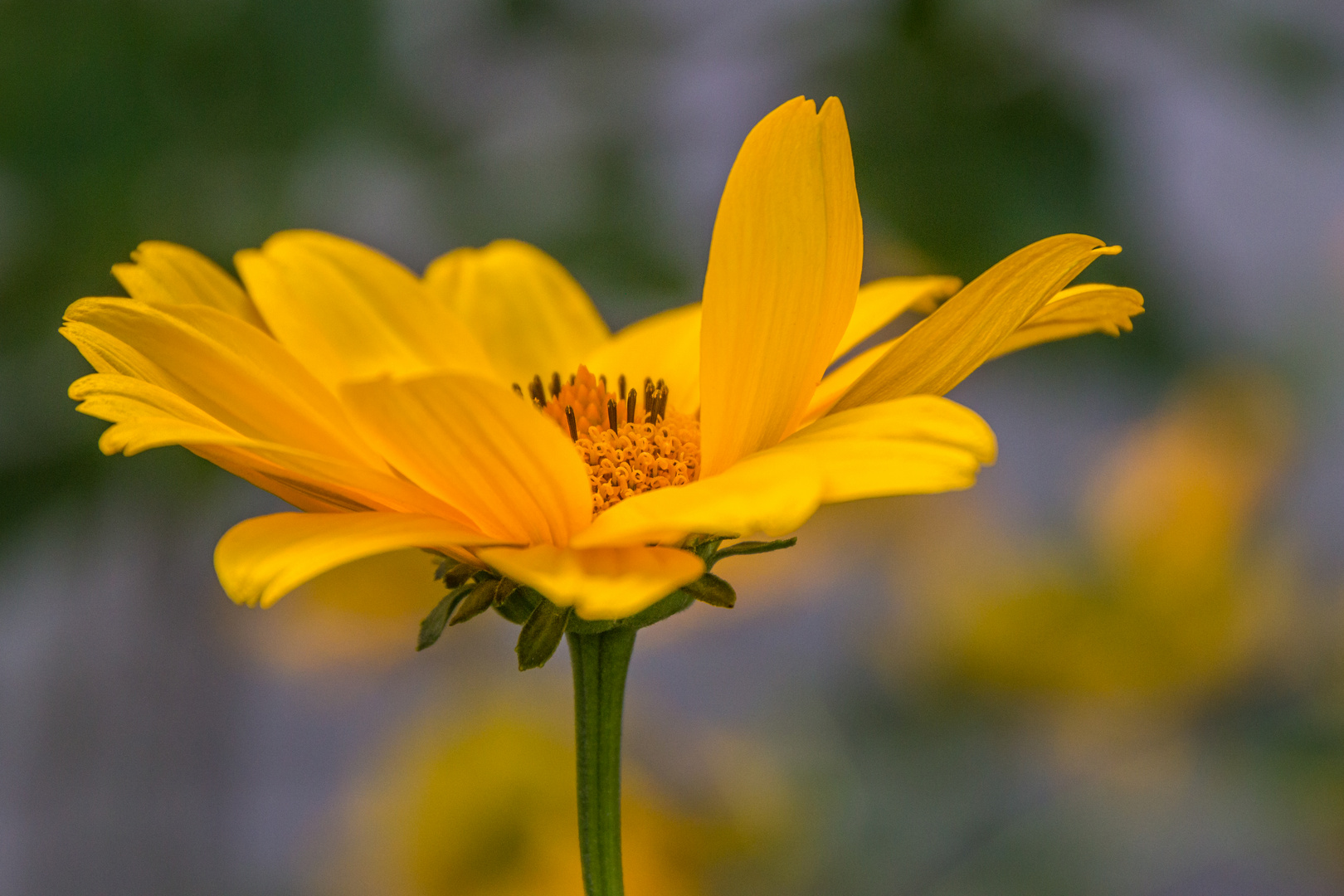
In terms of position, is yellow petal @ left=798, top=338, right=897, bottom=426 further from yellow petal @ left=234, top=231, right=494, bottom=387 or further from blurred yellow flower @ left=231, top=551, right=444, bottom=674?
blurred yellow flower @ left=231, top=551, right=444, bottom=674

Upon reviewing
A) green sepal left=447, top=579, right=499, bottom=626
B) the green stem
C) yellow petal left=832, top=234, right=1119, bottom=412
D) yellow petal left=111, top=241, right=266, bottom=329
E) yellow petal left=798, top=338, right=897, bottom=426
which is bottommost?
the green stem

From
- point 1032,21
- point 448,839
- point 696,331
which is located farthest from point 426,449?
point 448,839

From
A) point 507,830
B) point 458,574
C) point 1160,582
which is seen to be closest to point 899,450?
point 458,574

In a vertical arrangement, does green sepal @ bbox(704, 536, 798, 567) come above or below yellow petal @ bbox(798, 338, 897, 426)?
below

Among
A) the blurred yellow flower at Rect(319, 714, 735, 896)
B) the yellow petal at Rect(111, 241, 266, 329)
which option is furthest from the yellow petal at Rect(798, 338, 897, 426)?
the blurred yellow flower at Rect(319, 714, 735, 896)

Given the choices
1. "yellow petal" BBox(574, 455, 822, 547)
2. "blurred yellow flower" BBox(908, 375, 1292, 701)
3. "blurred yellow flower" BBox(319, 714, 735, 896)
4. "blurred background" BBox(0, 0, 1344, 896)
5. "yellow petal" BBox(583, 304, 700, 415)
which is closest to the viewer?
"yellow petal" BBox(574, 455, 822, 547)

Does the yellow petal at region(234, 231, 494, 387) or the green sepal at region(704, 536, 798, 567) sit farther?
the yellow petal at region(234, 231, 494, 387)

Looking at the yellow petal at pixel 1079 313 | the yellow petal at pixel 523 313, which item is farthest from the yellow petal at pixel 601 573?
the yellow petal at pixel 523 313
